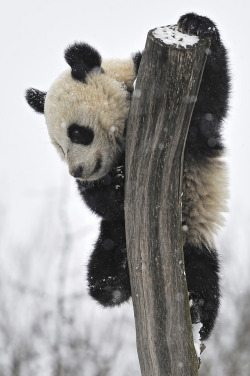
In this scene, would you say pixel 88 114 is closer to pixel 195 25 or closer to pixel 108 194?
pixel 108 194

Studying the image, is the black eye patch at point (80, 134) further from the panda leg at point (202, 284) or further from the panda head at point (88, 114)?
the panda leg at point (202, 284)

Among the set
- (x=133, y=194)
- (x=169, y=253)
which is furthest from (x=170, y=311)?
(x=133, y=194)

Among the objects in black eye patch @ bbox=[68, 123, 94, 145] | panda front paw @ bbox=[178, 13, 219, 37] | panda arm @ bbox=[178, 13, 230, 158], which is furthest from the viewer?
black eye patch @ bbox=[68, 123, 94, 145]

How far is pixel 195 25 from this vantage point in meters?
2.27

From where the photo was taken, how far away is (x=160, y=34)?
2.17 meters

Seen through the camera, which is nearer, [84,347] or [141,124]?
[141,124]

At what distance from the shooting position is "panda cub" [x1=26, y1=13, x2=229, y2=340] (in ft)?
10.5

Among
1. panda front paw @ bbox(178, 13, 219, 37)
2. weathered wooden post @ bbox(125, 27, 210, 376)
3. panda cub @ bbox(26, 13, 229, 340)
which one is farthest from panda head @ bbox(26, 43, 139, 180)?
panda front paw @ bbox(178, 13, 219, 37)

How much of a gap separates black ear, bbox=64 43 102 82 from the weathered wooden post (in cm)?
95

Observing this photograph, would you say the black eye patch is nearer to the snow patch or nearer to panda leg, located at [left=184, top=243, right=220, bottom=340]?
panda leg, located at [left=184, top=243, right=220, bottom=340]

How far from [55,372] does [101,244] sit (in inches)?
258

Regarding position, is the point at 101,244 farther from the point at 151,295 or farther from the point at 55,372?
the point at 55,372

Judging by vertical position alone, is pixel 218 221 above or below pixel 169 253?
below

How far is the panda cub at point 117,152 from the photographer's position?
321cm
